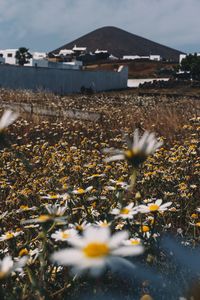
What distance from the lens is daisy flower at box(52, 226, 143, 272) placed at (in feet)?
2.55

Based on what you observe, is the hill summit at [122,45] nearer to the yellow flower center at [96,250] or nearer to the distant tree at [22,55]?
the distant tree at [22,55]

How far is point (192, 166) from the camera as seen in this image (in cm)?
429

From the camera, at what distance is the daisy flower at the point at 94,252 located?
0.78 m

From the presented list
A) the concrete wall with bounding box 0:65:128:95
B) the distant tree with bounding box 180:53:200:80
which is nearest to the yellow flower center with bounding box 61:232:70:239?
the concrete wall with bounding box 0:65:128:95

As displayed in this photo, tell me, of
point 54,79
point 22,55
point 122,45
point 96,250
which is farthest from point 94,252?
point 122,45

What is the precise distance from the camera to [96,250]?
0.85 m

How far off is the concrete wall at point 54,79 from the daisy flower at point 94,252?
25.0 metres

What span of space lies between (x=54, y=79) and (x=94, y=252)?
3002cm

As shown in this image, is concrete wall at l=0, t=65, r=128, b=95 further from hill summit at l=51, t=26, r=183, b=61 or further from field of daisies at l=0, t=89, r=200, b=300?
hill summit at l=51, t=26, r=183, b=61

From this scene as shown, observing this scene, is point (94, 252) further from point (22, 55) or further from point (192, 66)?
point (22, 55)

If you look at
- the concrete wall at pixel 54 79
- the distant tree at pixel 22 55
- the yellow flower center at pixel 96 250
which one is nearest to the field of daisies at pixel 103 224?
the yellow flower center at pixel 96 250

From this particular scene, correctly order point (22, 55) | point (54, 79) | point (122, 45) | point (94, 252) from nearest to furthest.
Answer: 1. point (94, 252)
2. point (54, 79)
3. point (22, 55)
4. point (122, 45)

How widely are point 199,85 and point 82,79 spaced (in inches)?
381

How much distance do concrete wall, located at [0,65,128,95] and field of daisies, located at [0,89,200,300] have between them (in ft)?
69.3
